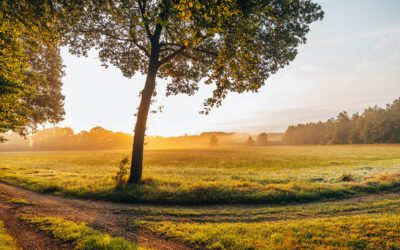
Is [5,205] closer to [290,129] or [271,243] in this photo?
[271,243]

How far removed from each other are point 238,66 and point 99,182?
39.4ft

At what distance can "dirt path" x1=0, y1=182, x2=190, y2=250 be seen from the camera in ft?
25.8

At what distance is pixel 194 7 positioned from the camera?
798 cm

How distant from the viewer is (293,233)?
810 centimetres

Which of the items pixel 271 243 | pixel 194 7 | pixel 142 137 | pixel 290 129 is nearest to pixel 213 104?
pixel 142 137

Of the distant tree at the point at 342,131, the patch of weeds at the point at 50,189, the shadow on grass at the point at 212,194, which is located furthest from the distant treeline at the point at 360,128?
the patch of weeds at the point at 50,189

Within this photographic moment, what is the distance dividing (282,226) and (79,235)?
21.9ft

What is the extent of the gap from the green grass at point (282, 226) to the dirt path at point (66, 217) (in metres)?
0.57

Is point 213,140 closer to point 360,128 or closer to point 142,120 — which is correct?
point 360,128

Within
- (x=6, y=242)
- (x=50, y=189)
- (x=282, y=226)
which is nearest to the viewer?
(x=6, y=242)

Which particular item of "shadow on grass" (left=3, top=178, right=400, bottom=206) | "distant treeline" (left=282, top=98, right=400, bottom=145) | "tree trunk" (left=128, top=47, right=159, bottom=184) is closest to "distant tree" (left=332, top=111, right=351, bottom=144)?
"distant treeline" (left=282, top=98, right=400, bottom=145)

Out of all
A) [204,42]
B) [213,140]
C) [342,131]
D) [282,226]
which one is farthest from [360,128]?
[282,226]

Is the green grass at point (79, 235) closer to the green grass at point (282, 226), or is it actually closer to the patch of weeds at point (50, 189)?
the green grass at point (282, 226)

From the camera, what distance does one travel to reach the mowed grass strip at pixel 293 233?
7359 millimetres
